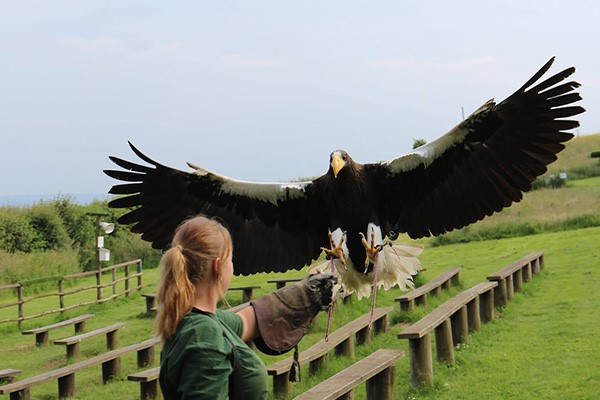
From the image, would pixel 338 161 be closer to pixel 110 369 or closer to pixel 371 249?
pixel 371 249

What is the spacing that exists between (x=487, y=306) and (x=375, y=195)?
447 centimetres

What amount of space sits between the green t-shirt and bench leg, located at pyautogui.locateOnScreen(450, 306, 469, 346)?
5.32 metres

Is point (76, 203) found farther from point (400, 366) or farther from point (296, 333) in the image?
point (296, 333)

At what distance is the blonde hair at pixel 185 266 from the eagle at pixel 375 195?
1.74 m

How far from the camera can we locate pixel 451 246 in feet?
50.1

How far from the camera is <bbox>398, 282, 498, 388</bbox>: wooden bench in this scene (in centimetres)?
555

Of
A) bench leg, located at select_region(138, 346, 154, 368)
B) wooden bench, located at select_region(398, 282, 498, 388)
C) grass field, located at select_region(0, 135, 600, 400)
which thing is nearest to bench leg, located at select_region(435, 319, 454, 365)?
wooden bench, located at select_region(398, 282, 498, 388)

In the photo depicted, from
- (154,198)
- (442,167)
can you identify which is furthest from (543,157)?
(154,198)

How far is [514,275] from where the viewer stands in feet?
31.2

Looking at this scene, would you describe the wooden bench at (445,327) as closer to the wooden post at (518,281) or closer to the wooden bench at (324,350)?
the wooden bench at (324,350)

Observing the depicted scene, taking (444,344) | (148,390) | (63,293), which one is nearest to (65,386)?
(148,390)

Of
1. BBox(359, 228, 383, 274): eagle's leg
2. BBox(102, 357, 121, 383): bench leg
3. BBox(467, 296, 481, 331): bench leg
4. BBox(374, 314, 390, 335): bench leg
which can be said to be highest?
BBox(359, 228, 383, 274): eagle's leg

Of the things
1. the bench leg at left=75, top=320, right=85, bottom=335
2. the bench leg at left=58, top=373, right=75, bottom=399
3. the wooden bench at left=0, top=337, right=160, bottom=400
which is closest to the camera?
the wooden bench at left=0, top=337, right=160, bottom=400

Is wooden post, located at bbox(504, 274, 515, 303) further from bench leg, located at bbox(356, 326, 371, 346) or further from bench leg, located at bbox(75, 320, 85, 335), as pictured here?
bench leg, located at bbox(75, 320, 85, 335)
